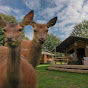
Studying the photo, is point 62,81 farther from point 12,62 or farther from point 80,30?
point 80,30

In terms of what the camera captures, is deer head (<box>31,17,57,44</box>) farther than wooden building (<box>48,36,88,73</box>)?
No

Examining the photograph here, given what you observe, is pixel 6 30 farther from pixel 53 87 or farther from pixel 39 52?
pixel 53 87

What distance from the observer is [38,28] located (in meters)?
4.45

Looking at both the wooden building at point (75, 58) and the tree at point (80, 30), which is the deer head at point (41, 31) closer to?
the wooden building at point (75, 58)

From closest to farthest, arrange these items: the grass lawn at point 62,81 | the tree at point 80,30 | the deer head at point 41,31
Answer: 1. the deer head at point 41,31
2. the grass lawn at point 62,81
3. the tree at point 80,30

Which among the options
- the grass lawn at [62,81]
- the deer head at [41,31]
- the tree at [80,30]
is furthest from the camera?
the tree at [80,30]

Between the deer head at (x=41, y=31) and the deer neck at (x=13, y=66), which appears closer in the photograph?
the deer neck at (x=13, y=66)

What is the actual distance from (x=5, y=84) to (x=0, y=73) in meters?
0.34

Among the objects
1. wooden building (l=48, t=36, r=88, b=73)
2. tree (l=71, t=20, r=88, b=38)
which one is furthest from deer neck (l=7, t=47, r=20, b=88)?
tree (l=71, t=20, r=88, b=38)

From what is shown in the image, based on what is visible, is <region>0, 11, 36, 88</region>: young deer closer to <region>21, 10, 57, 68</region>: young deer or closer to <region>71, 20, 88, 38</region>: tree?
<region>21, 10, 57, 68</region>: young deer

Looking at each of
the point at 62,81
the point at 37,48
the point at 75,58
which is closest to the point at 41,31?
the point at 37,48

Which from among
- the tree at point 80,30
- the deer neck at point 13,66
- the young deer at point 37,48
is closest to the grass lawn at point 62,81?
the young deer at point 37,48

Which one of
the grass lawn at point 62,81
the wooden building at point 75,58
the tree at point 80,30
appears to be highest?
the tree at point 80,30

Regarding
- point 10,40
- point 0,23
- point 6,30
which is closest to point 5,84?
point 10,40
